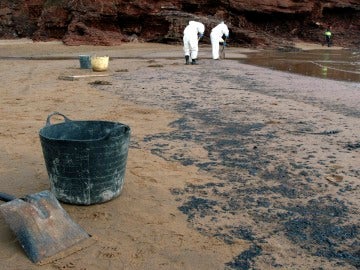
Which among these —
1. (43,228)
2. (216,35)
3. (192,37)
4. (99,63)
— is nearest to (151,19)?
(216,35)

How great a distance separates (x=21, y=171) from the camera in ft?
16.2

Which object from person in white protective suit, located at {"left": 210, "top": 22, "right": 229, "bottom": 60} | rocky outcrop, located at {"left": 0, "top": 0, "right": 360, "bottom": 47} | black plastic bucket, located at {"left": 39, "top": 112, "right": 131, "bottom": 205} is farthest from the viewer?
rocky outcrop, located at {"left": 0, "top": 0, "right": 360, "bottom": 47}

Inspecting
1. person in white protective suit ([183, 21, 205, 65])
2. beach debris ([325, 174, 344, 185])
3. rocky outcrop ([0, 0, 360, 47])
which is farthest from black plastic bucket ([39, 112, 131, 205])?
rocky outcrop ([0, 0, 360, 47])

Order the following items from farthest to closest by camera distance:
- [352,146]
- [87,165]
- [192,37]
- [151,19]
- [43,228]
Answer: [151,19], [192,37], [352,146], [87,165], [43,228]

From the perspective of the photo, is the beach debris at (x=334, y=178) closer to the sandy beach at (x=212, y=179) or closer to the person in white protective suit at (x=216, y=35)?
the sandy beach at (x=212, y=179)

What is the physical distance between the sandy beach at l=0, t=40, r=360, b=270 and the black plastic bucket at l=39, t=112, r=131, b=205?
0.13 metres

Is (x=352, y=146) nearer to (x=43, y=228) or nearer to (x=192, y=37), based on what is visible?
(x=43, y=228)

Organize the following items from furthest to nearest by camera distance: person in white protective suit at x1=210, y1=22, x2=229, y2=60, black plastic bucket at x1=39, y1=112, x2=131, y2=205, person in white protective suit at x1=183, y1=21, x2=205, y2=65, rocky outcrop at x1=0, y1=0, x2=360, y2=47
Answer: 1. rocky outcrop at x1=0, y1=0, x2=360, y2=47
2. person in white protective suit at x1=210, y1=22, x2=229, y2=60
3. person in white protective suit at x1=183, y1=21, x2=205, y2=65
4. black plastic bucket at x1=39, y1=112, x2=131, y2=205

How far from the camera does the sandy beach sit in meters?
3.33

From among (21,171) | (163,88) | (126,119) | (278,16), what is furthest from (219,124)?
(278,16)

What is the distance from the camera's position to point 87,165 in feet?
12.8

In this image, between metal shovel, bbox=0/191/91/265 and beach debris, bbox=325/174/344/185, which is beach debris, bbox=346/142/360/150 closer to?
beach debris, bbox=325/174/344/185

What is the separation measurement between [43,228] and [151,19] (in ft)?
98.5

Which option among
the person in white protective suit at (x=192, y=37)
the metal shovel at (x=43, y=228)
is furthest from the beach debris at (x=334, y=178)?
the person in white protective suit at (x=192, y=37)
